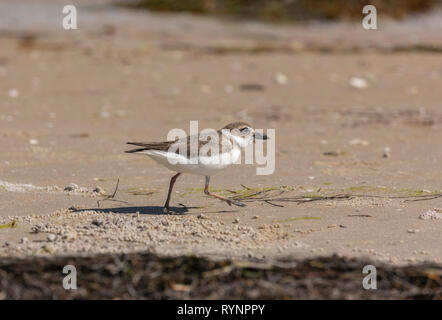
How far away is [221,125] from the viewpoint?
9.73 meters

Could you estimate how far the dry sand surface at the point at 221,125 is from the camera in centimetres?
543

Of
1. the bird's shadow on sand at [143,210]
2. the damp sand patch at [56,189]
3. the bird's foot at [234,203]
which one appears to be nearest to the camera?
the bird's shadow on sand at [143,210]

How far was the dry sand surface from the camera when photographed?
5426 millimetres

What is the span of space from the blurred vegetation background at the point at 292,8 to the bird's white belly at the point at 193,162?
12.5m

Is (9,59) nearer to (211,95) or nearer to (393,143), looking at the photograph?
(211,95)

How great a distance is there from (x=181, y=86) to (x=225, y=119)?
2096mm

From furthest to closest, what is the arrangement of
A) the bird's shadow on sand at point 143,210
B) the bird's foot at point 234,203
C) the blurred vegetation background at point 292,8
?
the blurred vegetation background at point 292,8
the bird's foot at point 234,203
the bird's shadow on sand at point 143,210

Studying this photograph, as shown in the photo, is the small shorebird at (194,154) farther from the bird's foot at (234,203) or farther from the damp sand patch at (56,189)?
the damp sand patch at (56,189)

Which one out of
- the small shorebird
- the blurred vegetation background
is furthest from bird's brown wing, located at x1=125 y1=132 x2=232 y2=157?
the blurred vegetation background

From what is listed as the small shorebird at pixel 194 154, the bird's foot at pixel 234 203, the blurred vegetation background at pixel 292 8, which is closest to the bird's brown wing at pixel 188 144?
the small shorebird at pixel 194 154

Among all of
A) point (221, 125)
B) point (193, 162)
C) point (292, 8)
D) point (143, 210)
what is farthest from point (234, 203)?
point (292, 8)

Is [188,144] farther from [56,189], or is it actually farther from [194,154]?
[56,189]

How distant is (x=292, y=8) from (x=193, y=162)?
1324cm

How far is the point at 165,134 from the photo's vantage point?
922 cm
